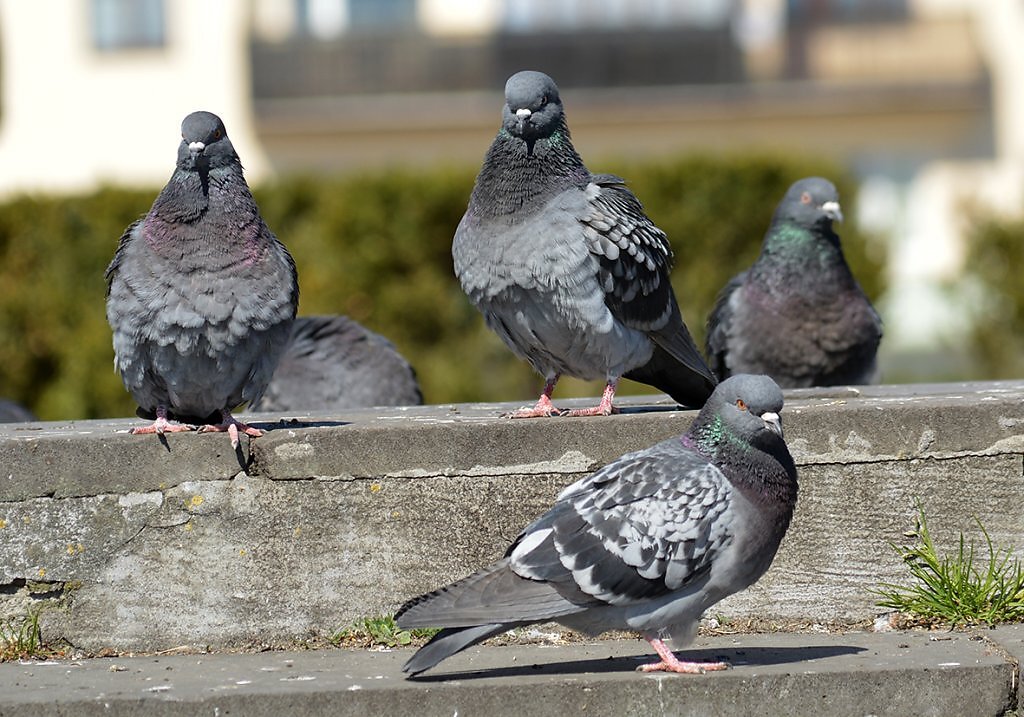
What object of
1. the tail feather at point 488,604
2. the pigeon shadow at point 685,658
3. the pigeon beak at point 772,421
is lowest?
the pigeon shadow at point 685,658

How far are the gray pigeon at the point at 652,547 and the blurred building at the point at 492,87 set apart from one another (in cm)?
1739

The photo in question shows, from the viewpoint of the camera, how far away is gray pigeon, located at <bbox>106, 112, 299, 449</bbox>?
192 inches

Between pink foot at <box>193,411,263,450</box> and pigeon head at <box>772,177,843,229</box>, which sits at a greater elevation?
pigeon head at <box>772,177,843,229</box>

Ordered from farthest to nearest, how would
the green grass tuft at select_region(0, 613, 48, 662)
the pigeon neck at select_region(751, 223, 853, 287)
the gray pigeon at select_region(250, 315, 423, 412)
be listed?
the pigeon neck at select_region(751, 223, 853, 287) → the gray pigeon at select_region(250, 315, 423, 412) → the green grass tuft at select_region(0, 613, 48, 662)

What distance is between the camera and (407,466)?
16.1 ft

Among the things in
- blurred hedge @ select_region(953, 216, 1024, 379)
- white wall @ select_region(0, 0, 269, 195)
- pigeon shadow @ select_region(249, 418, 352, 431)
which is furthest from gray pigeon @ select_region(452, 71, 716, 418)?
white wall @ select_region(0, 0, 269, 195)

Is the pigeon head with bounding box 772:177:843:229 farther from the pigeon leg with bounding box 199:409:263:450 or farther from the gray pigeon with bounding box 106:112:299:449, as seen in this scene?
the pigeon leg with bounding box 199:409:263:450

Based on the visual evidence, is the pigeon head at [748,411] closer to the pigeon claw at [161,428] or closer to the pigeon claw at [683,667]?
the pigeon claw at [683,667]

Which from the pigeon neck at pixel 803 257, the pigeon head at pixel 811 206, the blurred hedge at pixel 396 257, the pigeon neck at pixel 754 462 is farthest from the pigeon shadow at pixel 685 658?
the blurred hedge at pixel 396 257

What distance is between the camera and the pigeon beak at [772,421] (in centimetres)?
429

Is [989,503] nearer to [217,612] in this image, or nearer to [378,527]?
[378,527]

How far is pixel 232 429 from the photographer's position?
4.86 meters

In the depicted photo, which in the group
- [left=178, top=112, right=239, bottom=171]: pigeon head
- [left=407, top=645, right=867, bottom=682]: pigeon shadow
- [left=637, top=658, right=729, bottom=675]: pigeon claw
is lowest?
[left=407, top=645, right=867, bottom=682]: pigeon shadow

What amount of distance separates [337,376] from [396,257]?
4048mm
